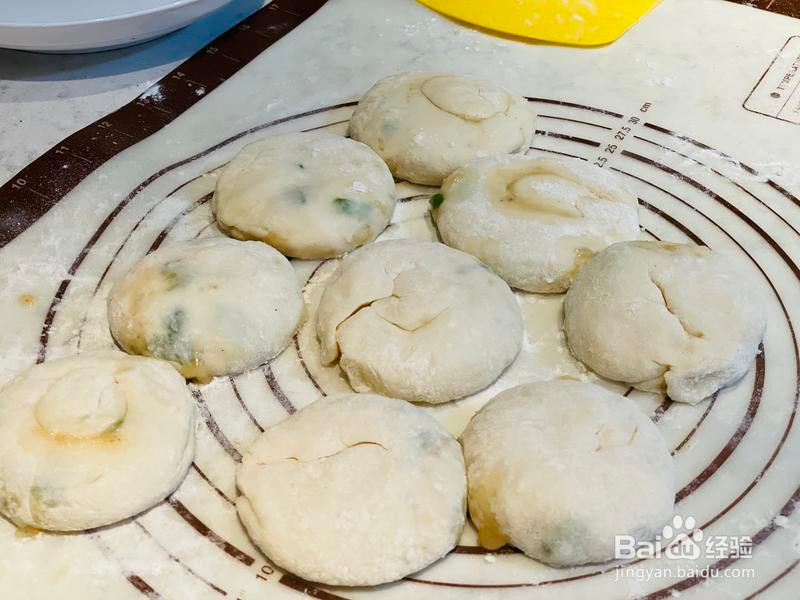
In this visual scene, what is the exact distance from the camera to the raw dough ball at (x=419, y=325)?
126 cm

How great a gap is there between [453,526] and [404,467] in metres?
0.10

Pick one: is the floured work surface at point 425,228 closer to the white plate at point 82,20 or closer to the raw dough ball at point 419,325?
the raw dough ball at point 419,325

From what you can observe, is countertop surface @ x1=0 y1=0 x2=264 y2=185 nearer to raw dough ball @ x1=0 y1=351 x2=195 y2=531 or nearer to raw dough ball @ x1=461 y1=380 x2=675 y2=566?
raw dough ball @ x1=0 y1=351 x2=195 y2=531

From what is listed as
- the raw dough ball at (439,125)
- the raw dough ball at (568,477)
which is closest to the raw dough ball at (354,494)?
the raw dough ball at (568,477)

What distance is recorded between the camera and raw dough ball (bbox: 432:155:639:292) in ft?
4.65

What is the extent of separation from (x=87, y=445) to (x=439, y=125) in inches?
34.1

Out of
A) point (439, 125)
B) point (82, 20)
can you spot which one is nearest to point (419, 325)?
point (439, 125)

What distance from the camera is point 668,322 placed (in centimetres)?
127

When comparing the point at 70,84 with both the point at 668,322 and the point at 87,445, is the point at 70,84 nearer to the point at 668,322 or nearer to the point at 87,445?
the point at 87,445

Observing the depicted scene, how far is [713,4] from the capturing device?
6.89 ft

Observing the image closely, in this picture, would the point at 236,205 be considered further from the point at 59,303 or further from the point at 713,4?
the point at 713,4

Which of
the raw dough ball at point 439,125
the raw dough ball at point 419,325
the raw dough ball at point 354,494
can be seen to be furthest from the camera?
the raw dough ball at point 439,125

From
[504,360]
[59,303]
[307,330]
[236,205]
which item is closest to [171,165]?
[236,205]

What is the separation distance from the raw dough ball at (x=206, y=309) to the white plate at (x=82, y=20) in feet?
1.83
